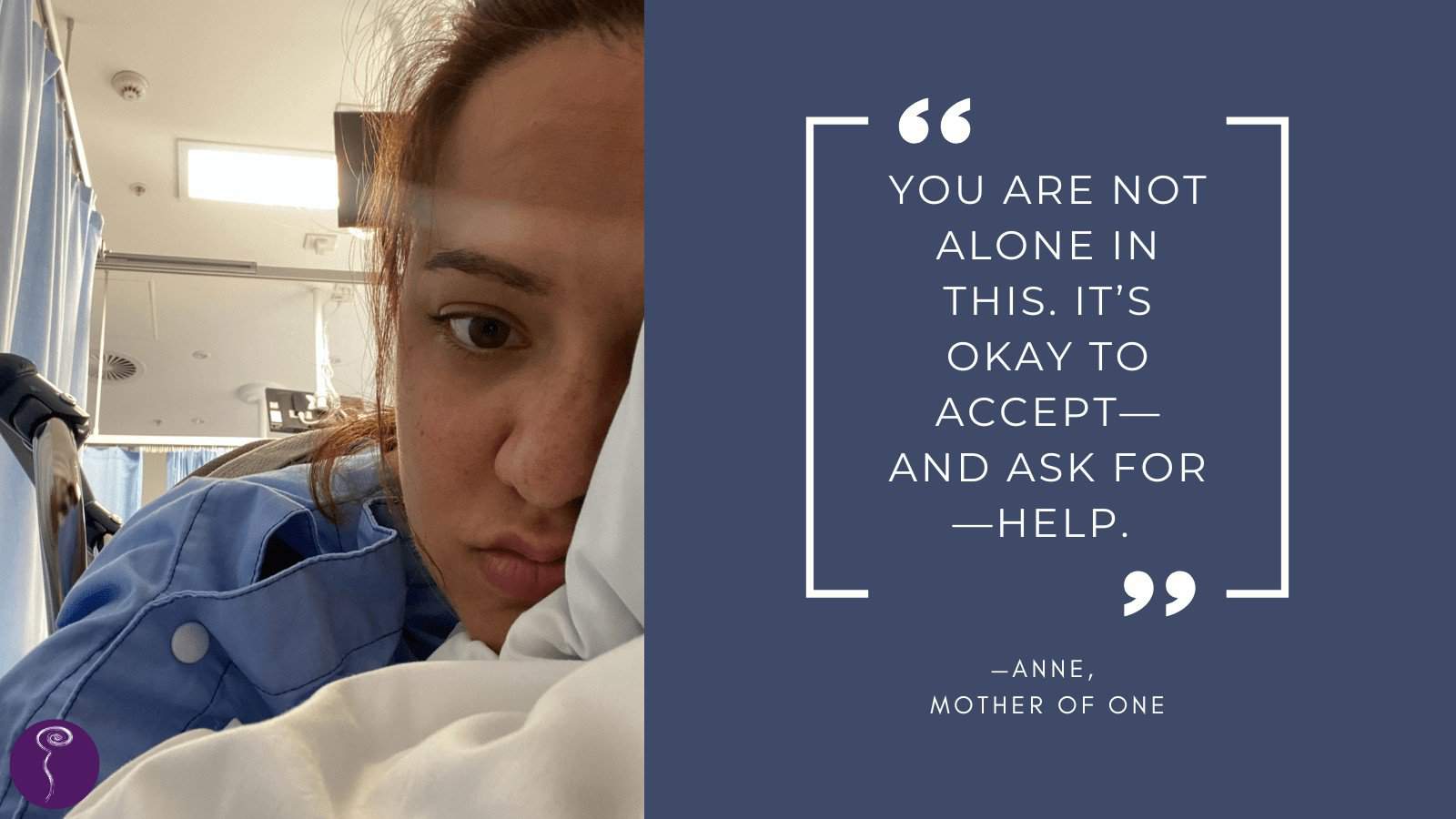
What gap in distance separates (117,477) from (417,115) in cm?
305

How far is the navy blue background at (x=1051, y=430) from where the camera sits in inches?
5.9

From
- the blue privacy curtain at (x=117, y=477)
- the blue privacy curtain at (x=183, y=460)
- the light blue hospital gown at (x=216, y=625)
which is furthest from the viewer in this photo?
the blue privacy curtain at (x=183, y=460)

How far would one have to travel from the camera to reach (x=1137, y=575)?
0.16 metres

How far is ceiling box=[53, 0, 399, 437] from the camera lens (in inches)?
93.5

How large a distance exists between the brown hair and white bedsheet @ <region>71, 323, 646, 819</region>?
230 mm

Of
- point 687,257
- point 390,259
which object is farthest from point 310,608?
point 687,257

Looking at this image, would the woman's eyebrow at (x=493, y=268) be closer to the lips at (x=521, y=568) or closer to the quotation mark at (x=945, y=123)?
the lips at (x=521, y=568)

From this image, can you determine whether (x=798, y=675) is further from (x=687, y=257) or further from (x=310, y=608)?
(x=310, y=608)

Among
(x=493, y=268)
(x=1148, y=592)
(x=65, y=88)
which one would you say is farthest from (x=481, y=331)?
(x=65, y=88)

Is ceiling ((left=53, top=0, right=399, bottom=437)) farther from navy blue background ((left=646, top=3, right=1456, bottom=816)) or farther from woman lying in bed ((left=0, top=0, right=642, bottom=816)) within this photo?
navy blue background ((left=646, top=3, right=1456, bottom=816))

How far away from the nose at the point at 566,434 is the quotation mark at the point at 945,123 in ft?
0.58

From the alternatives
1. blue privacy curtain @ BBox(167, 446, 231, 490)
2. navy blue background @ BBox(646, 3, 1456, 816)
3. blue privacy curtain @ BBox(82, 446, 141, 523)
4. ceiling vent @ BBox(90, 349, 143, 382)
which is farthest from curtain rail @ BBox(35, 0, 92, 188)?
ceiling vent @ BBox(90, 349, 143, 382)

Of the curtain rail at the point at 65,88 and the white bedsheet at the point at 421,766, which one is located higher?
the curtain rail at the point at 65,88

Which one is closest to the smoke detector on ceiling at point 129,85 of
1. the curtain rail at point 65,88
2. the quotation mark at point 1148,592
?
the curtain rail at point 65,88
